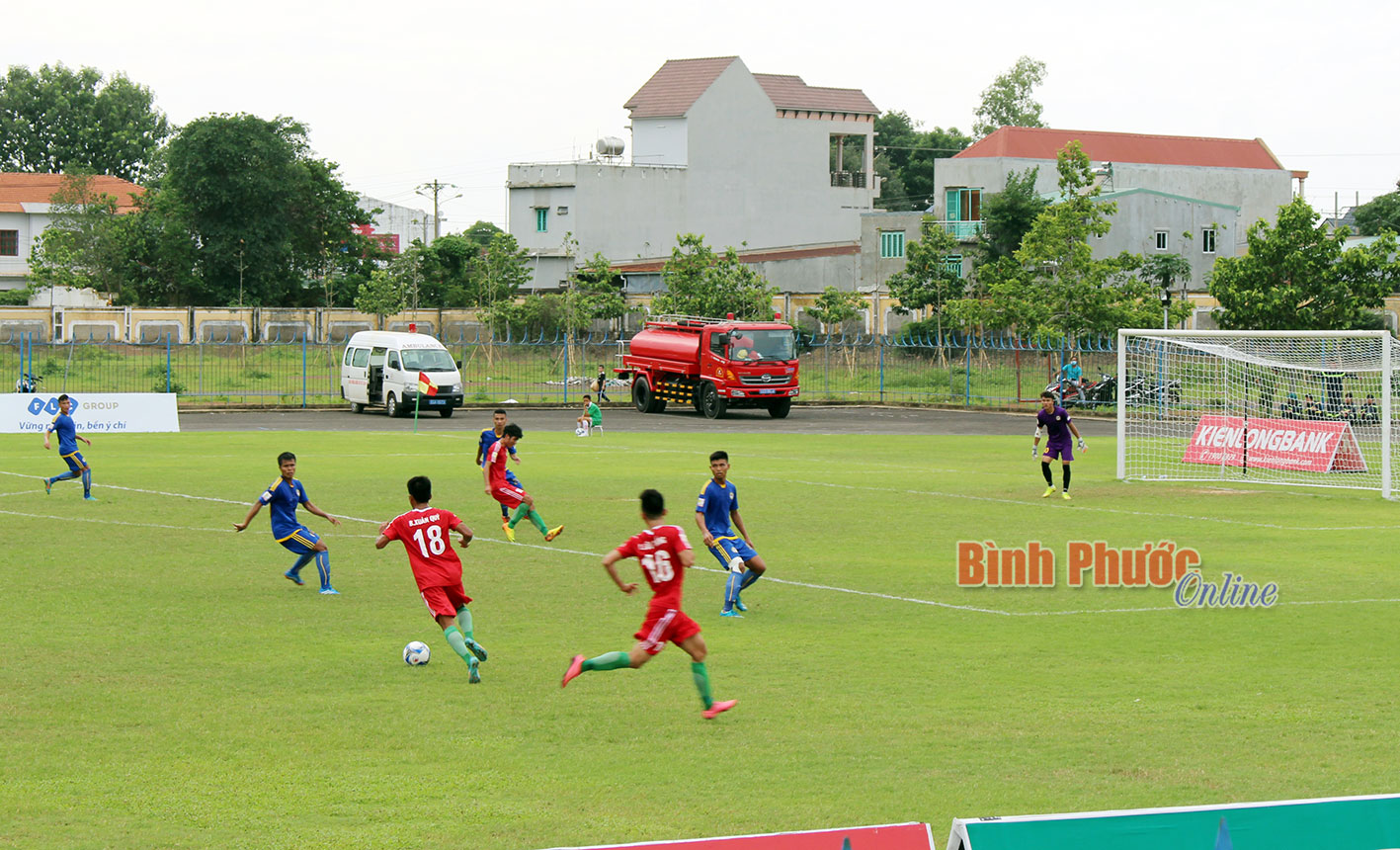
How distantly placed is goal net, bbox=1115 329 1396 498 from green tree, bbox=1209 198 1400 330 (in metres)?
22.0

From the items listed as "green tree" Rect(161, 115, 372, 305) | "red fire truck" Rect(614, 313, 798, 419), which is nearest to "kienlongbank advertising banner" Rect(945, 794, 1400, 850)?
"red fire truck" Rect(614, 313, 798, 419)

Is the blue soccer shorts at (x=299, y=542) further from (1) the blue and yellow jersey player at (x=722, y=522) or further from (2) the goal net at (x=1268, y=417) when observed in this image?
(2) the goal net at (x=1268, y=417)

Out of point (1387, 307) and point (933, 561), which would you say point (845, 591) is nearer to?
point (933, 561)

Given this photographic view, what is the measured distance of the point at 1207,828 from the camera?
5.78 m

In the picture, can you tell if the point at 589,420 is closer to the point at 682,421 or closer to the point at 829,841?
the point at 682,421

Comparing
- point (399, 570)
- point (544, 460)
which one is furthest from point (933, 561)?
point (544, 460)

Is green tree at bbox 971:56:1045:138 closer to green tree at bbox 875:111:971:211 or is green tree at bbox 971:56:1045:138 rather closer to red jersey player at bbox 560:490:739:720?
green tree at bbox 875:111:971:211

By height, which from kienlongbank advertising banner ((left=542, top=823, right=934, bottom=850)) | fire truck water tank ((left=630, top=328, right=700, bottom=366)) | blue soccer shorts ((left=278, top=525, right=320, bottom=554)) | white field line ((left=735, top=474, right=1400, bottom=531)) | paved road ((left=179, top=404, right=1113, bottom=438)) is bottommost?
white field line ((left=735, top=474, right=1400, bottom=531))

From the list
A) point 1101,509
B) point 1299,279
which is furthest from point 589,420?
point 1299,279

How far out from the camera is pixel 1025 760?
9328 millimetres

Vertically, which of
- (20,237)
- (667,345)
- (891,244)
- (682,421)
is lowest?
(682,421)

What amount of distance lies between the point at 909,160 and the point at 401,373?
Answer: 2932 inches

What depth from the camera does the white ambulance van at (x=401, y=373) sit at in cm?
4762

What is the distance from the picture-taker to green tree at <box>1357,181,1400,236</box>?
3440 inches
